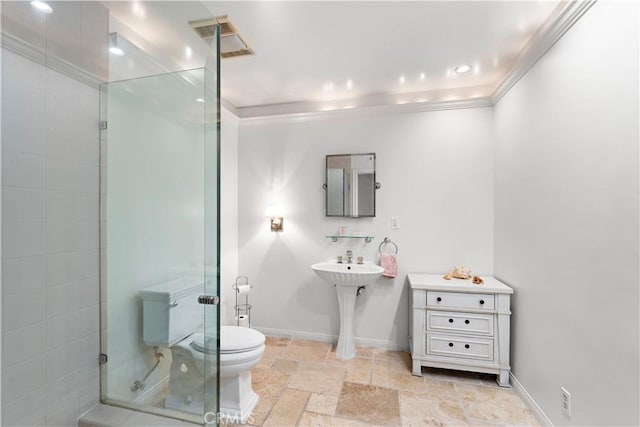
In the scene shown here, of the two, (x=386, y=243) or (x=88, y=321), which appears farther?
(x=386, y=243)

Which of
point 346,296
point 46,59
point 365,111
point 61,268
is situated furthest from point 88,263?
point 365,111

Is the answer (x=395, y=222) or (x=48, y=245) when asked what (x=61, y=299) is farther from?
(x=395, y=222)

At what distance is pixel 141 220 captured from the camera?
1.79 meters

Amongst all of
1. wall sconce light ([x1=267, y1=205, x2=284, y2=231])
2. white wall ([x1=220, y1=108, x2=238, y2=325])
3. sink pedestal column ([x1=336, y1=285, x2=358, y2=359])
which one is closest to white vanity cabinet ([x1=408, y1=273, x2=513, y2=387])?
sink pedestal column ([x1=336, y1=285, x2=358, y2=359])

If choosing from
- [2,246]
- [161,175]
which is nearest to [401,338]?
[161,175]

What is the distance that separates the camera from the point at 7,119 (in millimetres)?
1298

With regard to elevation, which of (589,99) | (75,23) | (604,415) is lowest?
(604,415)

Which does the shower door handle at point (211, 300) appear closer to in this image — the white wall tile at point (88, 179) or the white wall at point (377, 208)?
the white wall tile at point (88, 179)

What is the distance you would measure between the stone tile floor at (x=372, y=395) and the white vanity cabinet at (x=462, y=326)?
0.49 ft

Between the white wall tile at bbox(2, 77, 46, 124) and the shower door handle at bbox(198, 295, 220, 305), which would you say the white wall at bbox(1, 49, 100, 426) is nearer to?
the white wall tile at bbox(2, 77, 46, 124)

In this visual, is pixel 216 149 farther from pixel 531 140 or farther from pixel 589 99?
pixel 531 140

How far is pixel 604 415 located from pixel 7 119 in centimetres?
293

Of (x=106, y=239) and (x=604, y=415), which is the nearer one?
(x=604, y=415)

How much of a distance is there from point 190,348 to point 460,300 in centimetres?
193
